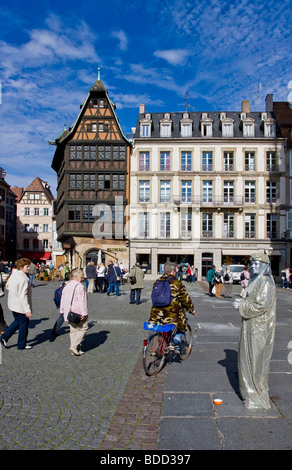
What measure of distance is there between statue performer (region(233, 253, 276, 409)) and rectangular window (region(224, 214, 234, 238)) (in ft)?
114

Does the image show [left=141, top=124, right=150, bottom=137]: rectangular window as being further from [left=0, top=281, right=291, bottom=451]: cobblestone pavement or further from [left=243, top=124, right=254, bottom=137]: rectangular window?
A: [left=0, top=281, right=291, bottom=451]: cobblestone pavement

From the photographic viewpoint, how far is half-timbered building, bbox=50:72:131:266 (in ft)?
123

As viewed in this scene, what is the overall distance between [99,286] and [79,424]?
16.8 m

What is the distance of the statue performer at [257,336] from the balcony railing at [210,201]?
34206 mm

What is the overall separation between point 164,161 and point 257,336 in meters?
36.0

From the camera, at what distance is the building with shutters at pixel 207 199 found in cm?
3866

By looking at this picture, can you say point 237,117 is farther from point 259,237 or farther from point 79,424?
point 79,424

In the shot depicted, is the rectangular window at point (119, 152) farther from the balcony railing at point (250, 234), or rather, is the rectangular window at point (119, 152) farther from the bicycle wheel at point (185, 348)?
the bicycle wheel at point (185, 348)

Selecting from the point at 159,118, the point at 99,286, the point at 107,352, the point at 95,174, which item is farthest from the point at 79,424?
the point at 159,118

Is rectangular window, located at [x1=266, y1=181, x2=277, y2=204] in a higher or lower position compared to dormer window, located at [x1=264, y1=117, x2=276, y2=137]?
lower

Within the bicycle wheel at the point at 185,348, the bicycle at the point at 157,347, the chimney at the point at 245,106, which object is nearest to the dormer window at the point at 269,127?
the chimney at the point at 245,106

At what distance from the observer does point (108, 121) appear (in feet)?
124

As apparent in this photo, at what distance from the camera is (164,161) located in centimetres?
3953

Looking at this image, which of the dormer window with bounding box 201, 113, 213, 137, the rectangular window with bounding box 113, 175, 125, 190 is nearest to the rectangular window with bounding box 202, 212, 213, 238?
the dormer window with bounding box 201, 113, 213, 137
